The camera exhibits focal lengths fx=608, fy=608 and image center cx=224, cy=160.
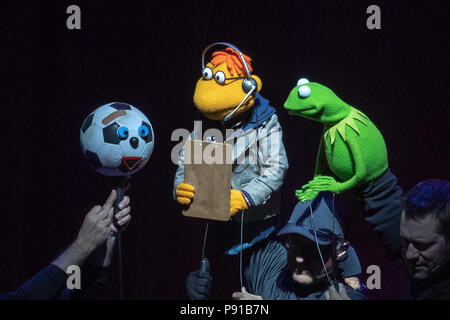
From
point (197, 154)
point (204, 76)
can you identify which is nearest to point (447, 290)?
point (197, 154)

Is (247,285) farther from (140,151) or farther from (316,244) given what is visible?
(140,151)

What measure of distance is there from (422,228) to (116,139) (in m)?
0.86

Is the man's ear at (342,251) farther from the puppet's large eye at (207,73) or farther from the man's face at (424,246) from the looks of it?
the puppet's large eye at (207,73)

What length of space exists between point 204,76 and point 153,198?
74 centimetres

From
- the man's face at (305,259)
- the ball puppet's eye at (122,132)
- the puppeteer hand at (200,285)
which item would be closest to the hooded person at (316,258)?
the man's face at (305,259)

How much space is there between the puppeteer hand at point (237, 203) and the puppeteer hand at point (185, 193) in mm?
119

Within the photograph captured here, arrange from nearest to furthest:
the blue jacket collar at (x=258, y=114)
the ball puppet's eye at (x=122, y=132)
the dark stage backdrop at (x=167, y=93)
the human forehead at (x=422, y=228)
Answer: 1. the human forehead at (x=422, y=228)
2. the ball puppet's eye at (x=122, y=132)
3. the blue jacket collar at (x=258, y=114)
4. the dark stage backdrop at (x=167, y=93)

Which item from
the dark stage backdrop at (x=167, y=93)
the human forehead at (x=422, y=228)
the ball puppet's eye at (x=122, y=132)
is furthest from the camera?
the dark stage backdrop at (x=167, y=93)

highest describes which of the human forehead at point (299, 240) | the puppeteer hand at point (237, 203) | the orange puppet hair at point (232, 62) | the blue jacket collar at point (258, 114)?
the orange puppet hair at point (232, 62)

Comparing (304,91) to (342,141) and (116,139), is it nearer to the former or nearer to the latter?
→ (342,141)

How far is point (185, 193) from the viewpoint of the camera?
5.80 ft

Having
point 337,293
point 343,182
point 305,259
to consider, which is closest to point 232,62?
point 343,182

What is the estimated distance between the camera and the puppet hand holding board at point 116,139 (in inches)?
67.0

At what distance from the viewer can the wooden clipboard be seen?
173 cm
